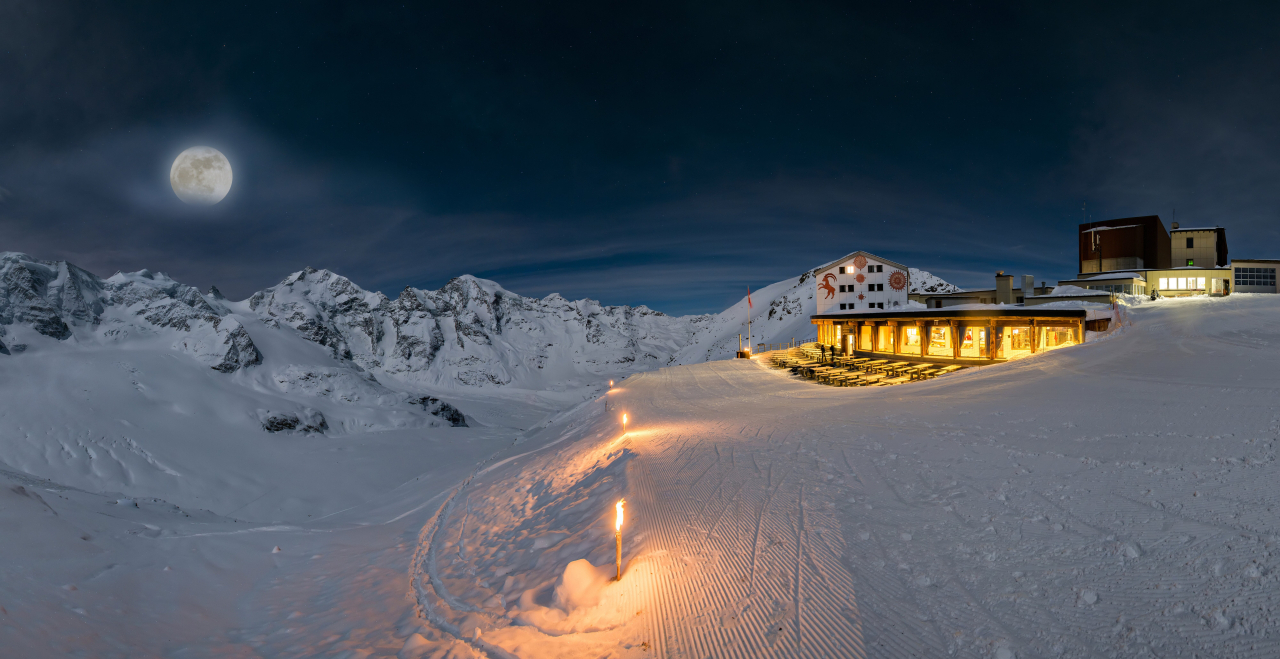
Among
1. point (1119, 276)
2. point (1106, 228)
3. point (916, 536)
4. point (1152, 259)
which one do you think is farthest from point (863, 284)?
point (916, 536)

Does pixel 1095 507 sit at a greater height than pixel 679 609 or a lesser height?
greater

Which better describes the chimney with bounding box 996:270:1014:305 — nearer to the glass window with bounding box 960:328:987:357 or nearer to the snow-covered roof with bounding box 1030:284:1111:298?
the snow-covered roof with bounding box 1030:284:1111:298

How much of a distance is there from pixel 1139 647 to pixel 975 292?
47.3 metres

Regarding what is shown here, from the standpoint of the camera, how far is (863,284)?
43938 millimetres

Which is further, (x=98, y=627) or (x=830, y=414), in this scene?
(x=830, y=414)

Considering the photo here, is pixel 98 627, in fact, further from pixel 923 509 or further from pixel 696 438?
pixel 923 509

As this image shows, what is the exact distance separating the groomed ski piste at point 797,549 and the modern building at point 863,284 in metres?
27.9

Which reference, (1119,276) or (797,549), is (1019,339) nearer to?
(1119,276)

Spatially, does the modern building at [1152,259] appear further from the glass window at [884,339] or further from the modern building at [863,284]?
the glass window at [884,339]

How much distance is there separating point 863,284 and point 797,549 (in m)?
42.2

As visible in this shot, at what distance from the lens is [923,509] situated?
7.24 m

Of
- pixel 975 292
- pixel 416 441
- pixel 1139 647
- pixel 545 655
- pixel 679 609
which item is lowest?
pixel 416 441

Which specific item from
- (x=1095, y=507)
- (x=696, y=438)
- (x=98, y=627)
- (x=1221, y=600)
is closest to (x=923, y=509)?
(x=1095, y=507)

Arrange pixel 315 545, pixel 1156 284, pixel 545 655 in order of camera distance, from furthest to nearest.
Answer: pixel 1156 284
pixel 315 545
pixel 545 655
